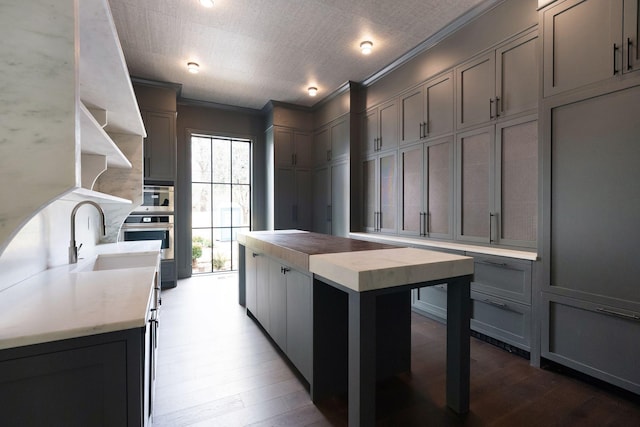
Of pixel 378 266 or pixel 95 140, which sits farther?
pixel 95 140

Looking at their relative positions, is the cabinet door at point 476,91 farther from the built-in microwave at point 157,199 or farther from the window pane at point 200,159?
the window pane at point 200,159

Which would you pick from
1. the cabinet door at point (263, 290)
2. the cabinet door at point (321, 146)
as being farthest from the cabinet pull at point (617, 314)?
the cabinet door at point (321, 146)

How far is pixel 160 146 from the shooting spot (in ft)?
14.7

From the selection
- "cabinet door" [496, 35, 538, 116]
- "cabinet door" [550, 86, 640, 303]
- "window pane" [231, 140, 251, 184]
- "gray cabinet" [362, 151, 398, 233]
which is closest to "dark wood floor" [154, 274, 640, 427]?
"cabinet door" [550, 86, 640, 303]

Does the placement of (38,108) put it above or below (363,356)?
above

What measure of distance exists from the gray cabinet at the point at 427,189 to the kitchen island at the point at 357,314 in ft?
5.07

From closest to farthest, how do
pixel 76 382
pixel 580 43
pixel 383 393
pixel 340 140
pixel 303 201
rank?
pixel 76 382 < pixel 383 393 < pixel 580 43 < pixel 340 140 < pixel 303 201

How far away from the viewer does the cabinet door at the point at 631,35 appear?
5.89ft

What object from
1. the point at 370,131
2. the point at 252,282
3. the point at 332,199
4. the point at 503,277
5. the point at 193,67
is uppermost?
the point at 193,67

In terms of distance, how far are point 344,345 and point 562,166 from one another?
6.42 feet

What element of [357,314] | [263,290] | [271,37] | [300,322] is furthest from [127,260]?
[271,37]

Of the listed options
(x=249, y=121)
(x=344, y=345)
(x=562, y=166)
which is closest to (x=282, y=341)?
(x=344, y=345)

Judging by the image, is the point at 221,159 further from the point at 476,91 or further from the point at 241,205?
the point at 476,91

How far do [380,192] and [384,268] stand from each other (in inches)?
115
